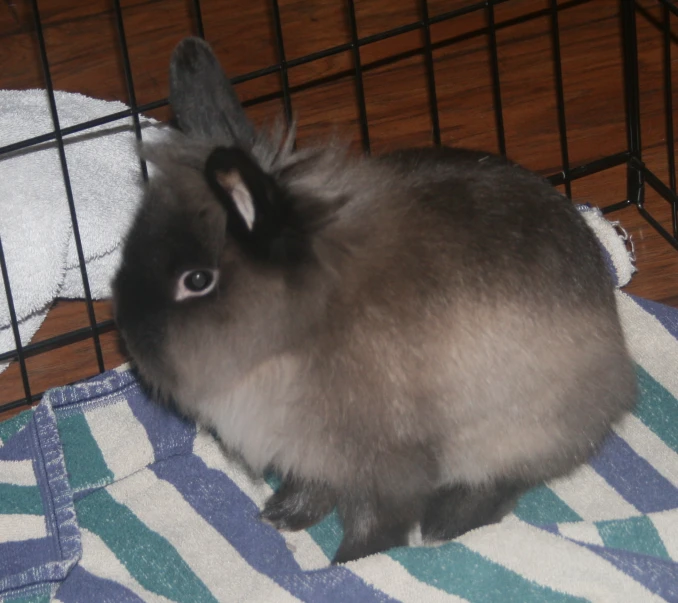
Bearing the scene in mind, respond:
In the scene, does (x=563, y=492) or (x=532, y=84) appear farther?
(x=532, y=84)

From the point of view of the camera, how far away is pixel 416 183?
147cm

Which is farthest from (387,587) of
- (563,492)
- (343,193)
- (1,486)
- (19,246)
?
(19,246)

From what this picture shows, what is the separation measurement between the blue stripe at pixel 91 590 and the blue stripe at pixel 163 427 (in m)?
0.25

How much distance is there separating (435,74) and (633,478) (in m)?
1.26

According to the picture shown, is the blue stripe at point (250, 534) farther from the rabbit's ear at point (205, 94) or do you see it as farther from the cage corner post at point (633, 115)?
the cage corner post at point (633, 115)

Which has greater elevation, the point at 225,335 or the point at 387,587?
the point at 225,335

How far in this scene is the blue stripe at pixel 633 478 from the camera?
5.43ft

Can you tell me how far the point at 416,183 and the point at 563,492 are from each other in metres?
0.53

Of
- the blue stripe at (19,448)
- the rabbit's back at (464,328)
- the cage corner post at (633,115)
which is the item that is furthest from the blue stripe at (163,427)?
the cage corner post at (633,115)

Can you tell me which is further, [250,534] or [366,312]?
[250,534]

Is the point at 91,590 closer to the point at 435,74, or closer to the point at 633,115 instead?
the point at 633,115

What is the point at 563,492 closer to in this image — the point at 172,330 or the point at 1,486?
the point at 172,330

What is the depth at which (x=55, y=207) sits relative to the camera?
1988 mm

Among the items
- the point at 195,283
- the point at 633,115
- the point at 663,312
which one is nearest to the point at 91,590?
the point at 195,283
